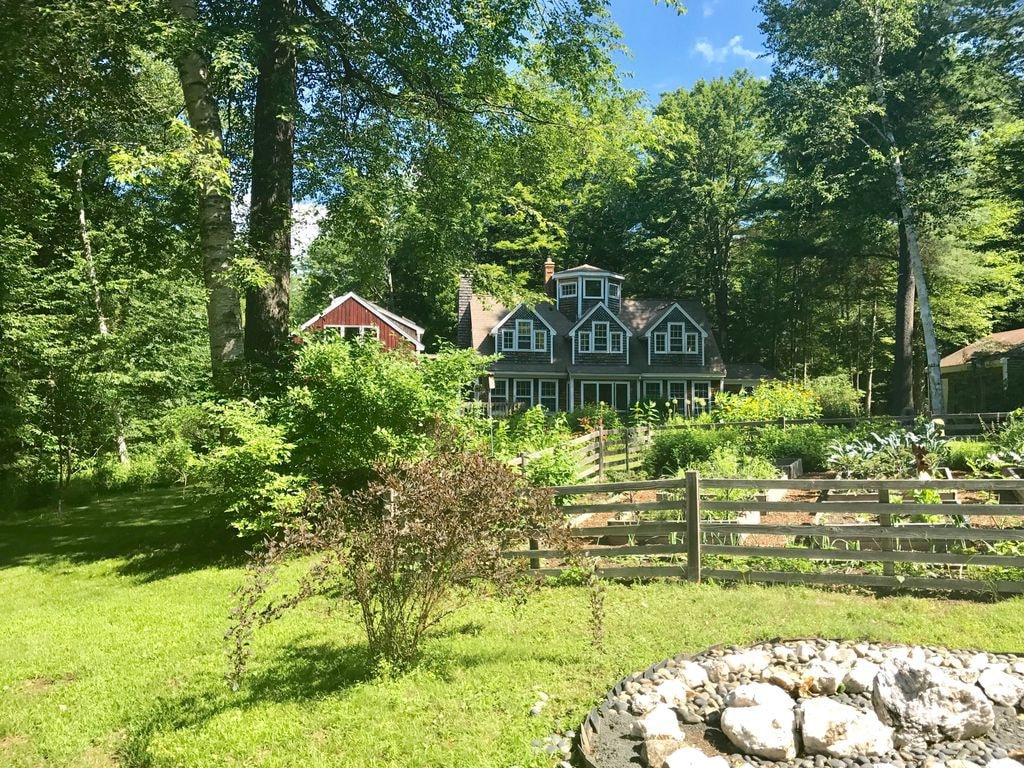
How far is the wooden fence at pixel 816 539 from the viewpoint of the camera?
5.64 metres

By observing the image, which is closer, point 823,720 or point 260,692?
point 823,720

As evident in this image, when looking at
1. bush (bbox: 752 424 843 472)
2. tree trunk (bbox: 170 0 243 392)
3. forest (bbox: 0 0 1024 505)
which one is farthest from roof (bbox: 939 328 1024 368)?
tree trunk (bbox: 170 0 243 392)

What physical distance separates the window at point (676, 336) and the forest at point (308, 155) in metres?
10.2

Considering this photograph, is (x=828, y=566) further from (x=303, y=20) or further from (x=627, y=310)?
(x=627, y=310)

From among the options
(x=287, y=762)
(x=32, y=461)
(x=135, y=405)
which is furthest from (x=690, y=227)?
(x=287, y=762)

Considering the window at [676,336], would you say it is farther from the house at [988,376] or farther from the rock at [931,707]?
the rock at [931,707]

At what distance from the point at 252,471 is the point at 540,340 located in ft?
83.2

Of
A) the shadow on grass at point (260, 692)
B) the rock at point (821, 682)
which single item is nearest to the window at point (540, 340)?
the shadow on grass at point (260, 692)

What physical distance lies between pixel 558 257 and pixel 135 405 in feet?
104

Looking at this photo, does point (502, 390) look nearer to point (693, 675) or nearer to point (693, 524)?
point (693, 524)

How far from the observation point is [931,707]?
324cm

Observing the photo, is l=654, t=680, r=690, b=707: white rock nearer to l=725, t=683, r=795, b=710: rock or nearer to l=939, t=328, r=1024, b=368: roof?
l=725, t=683, r=795, b=710: rock

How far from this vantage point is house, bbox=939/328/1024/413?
2550 cm

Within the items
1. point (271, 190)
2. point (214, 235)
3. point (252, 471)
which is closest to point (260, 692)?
point (252, 471)
